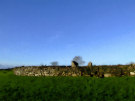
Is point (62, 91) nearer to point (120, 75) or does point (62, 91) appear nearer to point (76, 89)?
point (76, 89)

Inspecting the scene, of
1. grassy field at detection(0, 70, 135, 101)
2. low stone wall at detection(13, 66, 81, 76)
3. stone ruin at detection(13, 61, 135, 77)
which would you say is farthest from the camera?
low stone wall at detection(13, 66, 81, 76)

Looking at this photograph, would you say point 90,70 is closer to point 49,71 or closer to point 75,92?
point 49,71

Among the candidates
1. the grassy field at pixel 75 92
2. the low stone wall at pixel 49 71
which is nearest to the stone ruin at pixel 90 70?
the low stone wall at pixel 49 71

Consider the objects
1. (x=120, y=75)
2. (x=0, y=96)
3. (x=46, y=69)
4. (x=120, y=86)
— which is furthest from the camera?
(x=46, y=69)

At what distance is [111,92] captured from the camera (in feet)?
52.2

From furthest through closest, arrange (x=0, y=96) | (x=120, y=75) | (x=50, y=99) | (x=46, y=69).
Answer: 1. (x=46, y=69)
2. (x=120, y=75)
3. (x=0, y=96)
4. (x=50, y=99)

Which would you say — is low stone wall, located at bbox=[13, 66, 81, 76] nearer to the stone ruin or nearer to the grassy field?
the stone ruin

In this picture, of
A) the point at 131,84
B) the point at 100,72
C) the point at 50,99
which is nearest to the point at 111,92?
the point at 131,84

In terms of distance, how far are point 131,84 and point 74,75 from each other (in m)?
7.89

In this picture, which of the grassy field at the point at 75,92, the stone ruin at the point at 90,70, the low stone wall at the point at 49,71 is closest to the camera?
the grassy field at the point at 75,92

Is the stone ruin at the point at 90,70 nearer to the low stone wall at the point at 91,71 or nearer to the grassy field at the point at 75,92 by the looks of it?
the low stone wall at the point at 91,71

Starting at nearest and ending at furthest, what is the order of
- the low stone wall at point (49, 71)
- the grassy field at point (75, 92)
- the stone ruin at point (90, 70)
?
1. the grassy field at point (75, 92)
2. the stone ruin at point (90, 70)
3. the low stone wall at point (49, 71)

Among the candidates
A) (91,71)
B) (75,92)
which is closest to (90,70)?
(91,71)

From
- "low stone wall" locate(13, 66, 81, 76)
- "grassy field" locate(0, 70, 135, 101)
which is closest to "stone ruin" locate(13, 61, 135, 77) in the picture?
"low stone wall" locate(13, 66, 81, 76)
